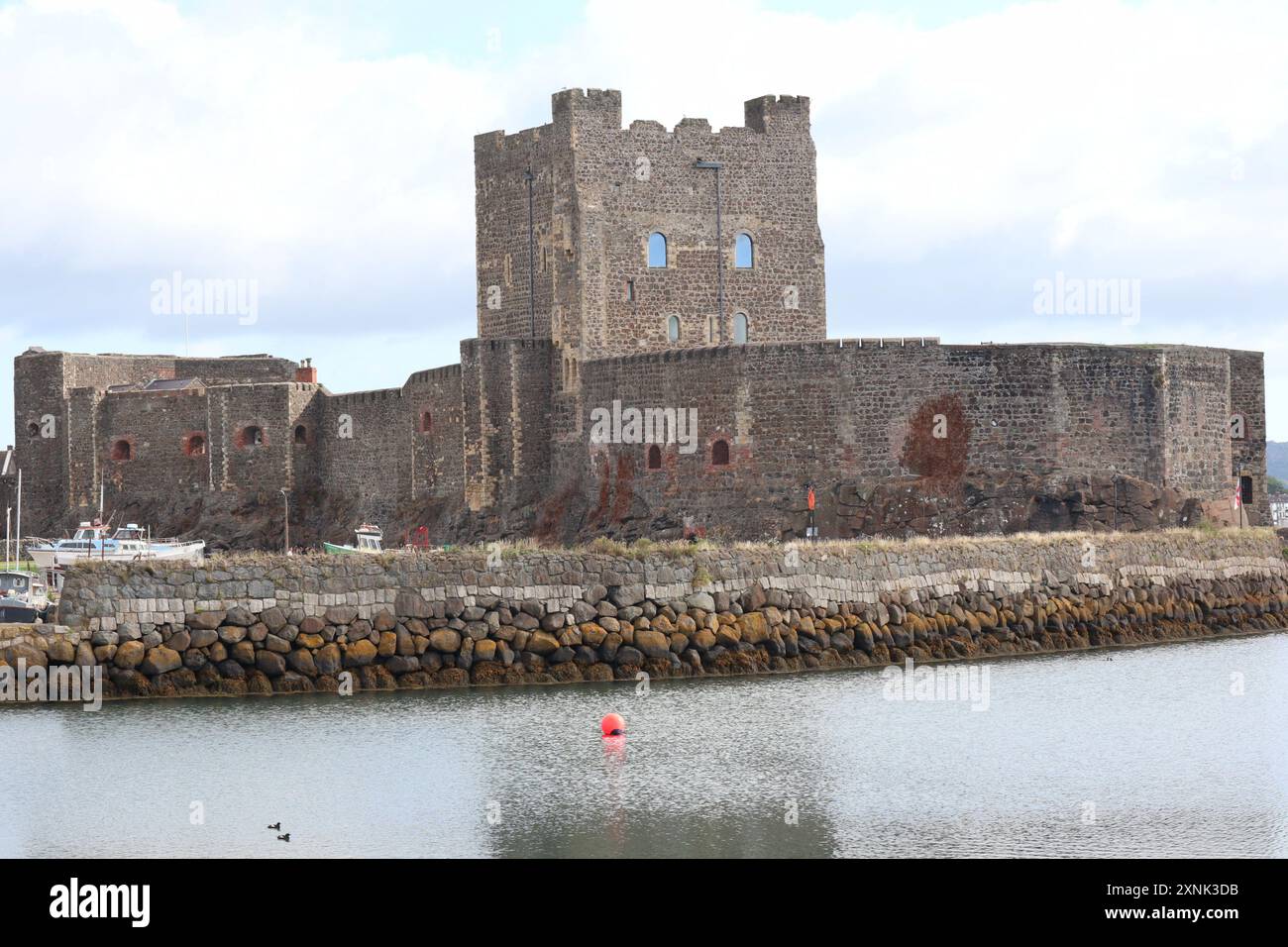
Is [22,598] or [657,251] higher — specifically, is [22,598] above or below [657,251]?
below

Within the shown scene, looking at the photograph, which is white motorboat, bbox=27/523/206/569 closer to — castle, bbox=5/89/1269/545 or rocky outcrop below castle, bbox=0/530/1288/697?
castle, bbox=5/89/1269/545

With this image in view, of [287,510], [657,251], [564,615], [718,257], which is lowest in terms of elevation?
[564,615]

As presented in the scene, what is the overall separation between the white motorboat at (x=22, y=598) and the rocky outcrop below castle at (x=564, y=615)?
2.76 m

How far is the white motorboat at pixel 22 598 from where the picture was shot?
33312 millimetres

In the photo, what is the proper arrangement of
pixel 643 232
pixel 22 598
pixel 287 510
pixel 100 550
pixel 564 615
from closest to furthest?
pixel 564 615
pixel 22 598
pixel 100 550
pixel 643 232
pixel 287 510

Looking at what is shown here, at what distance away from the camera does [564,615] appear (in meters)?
31.0

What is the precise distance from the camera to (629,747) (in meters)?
26.3

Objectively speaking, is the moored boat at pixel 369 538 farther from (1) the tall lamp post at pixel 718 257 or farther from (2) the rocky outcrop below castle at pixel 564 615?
(2) the rocky outcrop below castle at pixel 564 615

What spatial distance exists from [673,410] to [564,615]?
15.8 m

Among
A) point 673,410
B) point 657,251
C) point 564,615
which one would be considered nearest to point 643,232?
point 657,251

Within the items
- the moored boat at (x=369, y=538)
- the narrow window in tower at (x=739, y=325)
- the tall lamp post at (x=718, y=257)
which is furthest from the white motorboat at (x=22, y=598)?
the narrow window in tower at (x=739, y=325)

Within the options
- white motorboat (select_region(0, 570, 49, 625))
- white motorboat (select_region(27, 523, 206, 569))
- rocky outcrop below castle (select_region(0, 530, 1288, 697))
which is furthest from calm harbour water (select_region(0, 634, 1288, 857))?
white motorboat (select_region(27, 523, 206, 569))

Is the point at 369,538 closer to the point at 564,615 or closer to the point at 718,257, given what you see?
the point at 718,257

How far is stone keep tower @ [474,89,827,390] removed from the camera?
49.9 metres
